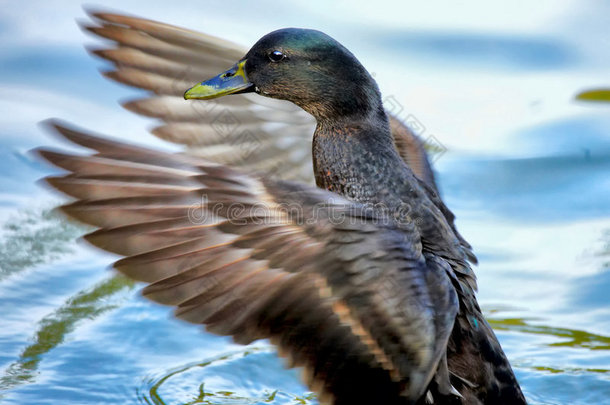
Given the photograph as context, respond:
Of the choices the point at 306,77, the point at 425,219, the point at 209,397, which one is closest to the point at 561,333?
the point at 425,219

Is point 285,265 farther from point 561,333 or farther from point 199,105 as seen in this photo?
point 561,333

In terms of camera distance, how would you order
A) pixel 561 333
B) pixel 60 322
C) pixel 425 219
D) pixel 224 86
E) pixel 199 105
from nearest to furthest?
pixel 425 219 < pixel 224 86 < pixel 199 105 < pixel 60 322 < pixel 561 333

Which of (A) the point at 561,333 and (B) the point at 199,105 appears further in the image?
(A) the point at 561,333

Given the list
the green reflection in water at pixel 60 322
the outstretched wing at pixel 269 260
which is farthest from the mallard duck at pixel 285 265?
the green reflection in water at pixel 60 322

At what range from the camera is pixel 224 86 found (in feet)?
14.6

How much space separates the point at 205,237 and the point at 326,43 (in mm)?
1278

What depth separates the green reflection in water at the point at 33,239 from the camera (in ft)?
18.9

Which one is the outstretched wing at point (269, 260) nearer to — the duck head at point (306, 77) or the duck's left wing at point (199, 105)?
the duck head at point (306, 77)

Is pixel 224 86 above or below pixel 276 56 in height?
below

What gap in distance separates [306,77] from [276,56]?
0.18 meters

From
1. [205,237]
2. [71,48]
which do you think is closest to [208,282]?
[205,237]

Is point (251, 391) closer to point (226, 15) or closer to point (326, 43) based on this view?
point (326, 43)

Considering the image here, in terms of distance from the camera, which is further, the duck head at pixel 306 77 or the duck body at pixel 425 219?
the duck head at pixel 306 77

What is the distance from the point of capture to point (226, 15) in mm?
8078
